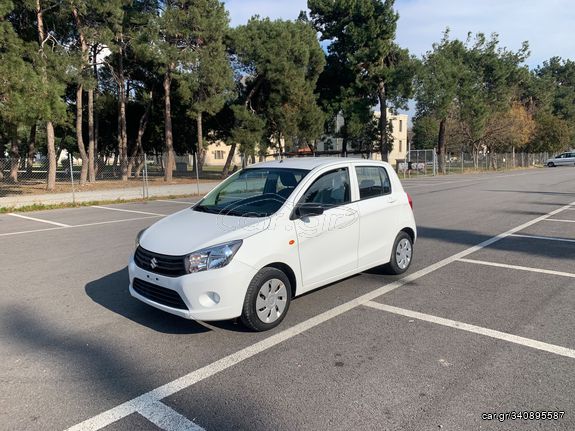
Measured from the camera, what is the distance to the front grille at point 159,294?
13.3ft

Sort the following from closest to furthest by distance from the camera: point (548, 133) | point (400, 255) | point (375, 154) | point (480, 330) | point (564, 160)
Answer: point (480, 330), point (400, 255), point (375, 154), point (564, 160), point (548, 133)

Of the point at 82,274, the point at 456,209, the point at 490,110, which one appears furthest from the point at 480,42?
the point at 82,274

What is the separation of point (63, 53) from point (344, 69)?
76.4ft

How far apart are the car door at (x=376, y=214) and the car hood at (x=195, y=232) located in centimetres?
157

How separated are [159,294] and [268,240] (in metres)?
1.14

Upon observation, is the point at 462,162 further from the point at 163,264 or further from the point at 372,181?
the point at 163,264

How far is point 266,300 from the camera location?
4301mm

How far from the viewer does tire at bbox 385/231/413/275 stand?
609 cm

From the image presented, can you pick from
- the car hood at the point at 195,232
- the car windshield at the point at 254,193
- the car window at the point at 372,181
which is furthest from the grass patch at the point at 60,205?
the car window at the point at 372,181

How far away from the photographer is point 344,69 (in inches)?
1462

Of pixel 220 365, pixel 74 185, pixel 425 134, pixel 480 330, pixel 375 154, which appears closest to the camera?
pixel 220 365

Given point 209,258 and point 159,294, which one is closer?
point 209,258

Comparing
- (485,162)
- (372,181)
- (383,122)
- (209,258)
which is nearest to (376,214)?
(372,181)

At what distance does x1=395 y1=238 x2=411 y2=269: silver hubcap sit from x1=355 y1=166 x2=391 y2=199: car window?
2.54ft
